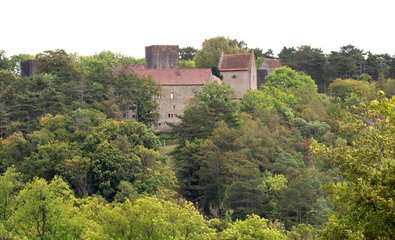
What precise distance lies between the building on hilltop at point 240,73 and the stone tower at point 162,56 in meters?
4.51

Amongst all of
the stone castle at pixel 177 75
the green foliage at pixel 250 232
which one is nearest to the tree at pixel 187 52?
the stone castle at pixel 177 75

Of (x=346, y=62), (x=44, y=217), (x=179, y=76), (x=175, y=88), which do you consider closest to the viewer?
(x=44, y=217)

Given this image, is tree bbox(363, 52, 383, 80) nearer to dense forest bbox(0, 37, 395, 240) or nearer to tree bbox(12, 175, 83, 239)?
dense forest bbox(0, 37, 395, 240)

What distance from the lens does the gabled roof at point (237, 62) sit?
63594mm

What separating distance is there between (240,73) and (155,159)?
64.4 ft

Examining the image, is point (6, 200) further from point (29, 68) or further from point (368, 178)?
point (29, 68)

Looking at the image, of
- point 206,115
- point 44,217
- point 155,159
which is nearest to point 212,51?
point 206,115

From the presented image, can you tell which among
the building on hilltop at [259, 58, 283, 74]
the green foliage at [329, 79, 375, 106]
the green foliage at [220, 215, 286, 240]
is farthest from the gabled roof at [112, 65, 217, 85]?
the green foliage at [220, 215, 286, 240]

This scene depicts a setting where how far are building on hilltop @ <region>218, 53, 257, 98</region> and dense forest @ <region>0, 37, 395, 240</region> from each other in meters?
1.80

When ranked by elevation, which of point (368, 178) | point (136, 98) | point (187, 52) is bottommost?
point (136, 98)

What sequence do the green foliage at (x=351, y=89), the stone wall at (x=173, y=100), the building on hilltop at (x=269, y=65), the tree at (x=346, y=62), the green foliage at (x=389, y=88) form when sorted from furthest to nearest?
the tree at (x=346, y=62) → the building on hilltop at (x=269, y=65) → the green foliage at (x=389, y=88) → the green foliage at (x=351, y=89) → the stone wall at (x=173, y=100)

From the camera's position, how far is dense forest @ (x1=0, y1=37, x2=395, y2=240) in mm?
30906

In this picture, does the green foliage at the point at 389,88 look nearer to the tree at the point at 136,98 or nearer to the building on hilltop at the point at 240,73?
the building on hilltop at the point at 240,73

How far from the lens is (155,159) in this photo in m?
46.7
